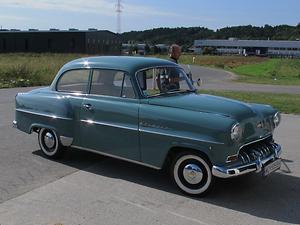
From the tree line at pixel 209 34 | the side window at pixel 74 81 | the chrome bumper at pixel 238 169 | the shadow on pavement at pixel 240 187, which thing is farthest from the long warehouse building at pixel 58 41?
the chrome bumper at pixel 238 169

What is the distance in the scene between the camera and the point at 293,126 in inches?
415

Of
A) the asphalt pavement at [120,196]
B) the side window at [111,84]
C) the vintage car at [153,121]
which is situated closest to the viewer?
the asphalt pavement at [120,196]

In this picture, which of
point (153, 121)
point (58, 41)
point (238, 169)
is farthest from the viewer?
point (58, 41)

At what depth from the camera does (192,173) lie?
561cm

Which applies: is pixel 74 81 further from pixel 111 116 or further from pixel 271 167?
pixel 271 167

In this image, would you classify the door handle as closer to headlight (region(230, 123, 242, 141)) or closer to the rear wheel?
the rear wheel

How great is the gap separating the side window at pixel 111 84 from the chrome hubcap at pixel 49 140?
45.3 inches

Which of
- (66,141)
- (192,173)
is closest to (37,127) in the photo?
(66,141)

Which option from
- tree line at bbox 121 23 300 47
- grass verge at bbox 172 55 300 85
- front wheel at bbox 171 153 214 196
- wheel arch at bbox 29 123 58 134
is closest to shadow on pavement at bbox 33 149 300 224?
front wheel at bbox 171 153 214 196

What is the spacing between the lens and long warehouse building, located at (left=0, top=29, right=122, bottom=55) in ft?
255

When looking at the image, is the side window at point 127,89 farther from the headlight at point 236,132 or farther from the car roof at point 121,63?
the headlight at point 236,132

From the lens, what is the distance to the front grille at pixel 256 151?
5.52 m

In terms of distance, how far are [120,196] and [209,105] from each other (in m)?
1.55

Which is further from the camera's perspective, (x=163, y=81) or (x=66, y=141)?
(x=66, y=141)
